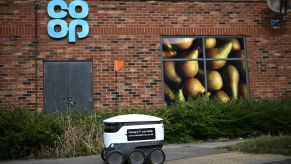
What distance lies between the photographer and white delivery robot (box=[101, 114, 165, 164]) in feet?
22.6

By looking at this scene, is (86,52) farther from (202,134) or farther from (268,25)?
(268,25)

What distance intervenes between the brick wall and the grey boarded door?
7.8 inches

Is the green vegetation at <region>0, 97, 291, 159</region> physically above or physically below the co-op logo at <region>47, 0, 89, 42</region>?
below

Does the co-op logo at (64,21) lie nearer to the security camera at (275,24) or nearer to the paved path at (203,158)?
the paved path at (203,158)

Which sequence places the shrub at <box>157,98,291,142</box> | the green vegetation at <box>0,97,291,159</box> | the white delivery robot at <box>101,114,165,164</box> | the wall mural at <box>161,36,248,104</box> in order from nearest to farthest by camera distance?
1. the white delivery robot at <box>101,114,165,164</box>
2. the green vegetation at <box>0,97,291,159</box>
3. the shrub at <box>157,98,291,142</box>
4. the wall mural at <box>161,36,248,104</box>

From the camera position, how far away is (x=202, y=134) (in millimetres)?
11484

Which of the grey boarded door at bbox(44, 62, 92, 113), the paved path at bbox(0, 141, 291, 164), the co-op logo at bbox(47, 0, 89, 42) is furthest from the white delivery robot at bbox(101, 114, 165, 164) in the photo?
the co-op logo at bbox(47, 0, 89, 42)

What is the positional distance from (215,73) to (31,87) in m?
6.13

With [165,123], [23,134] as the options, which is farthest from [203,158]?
[23,134]

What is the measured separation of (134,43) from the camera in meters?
13.0

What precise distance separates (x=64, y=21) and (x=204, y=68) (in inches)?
194

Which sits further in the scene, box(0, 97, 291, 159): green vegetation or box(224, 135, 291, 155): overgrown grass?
box(0, 97, 291, 159): green vegetation

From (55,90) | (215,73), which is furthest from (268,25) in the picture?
(55,90)

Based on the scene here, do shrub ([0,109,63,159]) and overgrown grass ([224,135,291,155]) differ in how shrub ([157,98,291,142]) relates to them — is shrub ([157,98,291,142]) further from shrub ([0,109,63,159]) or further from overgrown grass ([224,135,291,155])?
shrub ([0,109,63,159])
